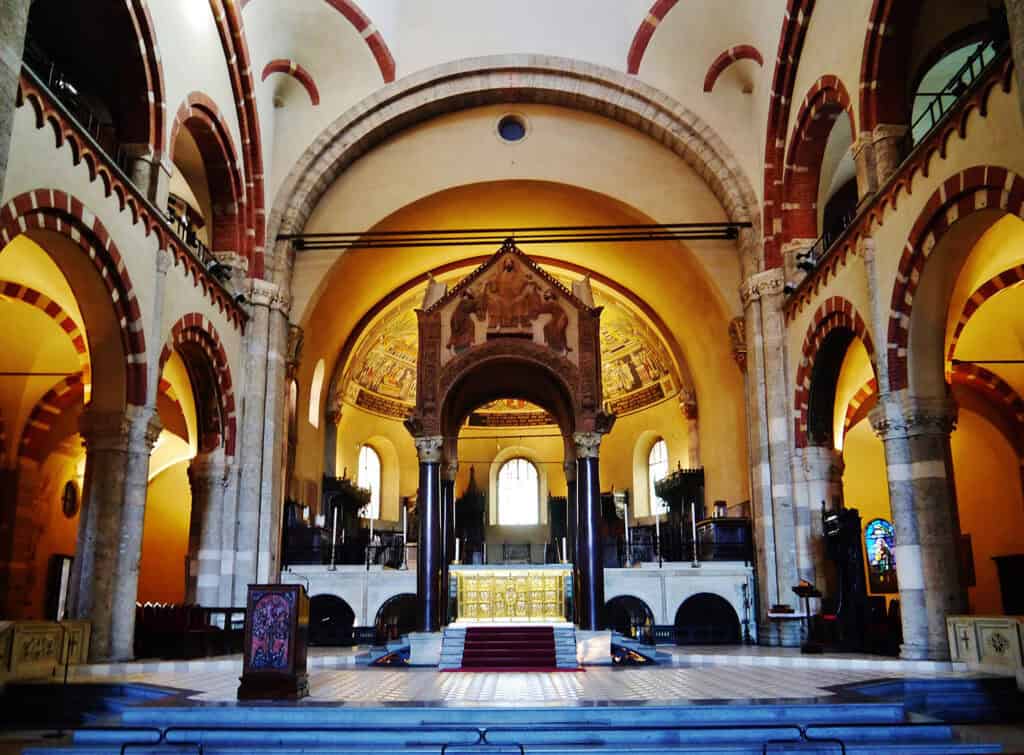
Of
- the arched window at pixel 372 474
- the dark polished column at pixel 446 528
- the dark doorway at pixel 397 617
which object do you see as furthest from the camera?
the arched window at pixel 372 474

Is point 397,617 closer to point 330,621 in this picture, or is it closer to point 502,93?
point 330,621

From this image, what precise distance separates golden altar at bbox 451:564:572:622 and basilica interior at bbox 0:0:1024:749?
6cm

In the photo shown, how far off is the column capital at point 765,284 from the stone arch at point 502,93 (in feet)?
6.00

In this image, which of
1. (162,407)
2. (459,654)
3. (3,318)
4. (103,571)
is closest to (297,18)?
(3,318)

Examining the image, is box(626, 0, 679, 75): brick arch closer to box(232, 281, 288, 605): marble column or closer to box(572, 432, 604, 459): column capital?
box(572, 432, 604, 459): column capital

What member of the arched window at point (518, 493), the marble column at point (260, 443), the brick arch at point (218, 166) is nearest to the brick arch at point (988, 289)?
the marble column at point (260, 443)

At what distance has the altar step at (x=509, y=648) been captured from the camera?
48.9 ft

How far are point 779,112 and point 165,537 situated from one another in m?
20.3

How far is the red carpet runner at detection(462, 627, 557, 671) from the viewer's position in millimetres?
14852

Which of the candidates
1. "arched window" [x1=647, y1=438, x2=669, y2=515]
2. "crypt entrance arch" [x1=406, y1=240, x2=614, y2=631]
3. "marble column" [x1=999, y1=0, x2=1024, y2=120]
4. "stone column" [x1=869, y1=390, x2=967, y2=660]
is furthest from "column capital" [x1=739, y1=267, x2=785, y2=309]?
"arched window" [x1=647, y1=438, x2=669, y2=515]

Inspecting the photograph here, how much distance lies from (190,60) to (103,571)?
9014 millimetres

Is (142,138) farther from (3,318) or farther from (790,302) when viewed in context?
(790,302)

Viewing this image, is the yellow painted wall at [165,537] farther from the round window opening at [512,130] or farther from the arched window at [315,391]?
the round window opening at [512,130]

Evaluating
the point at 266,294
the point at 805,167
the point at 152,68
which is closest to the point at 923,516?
the point at 805,167
